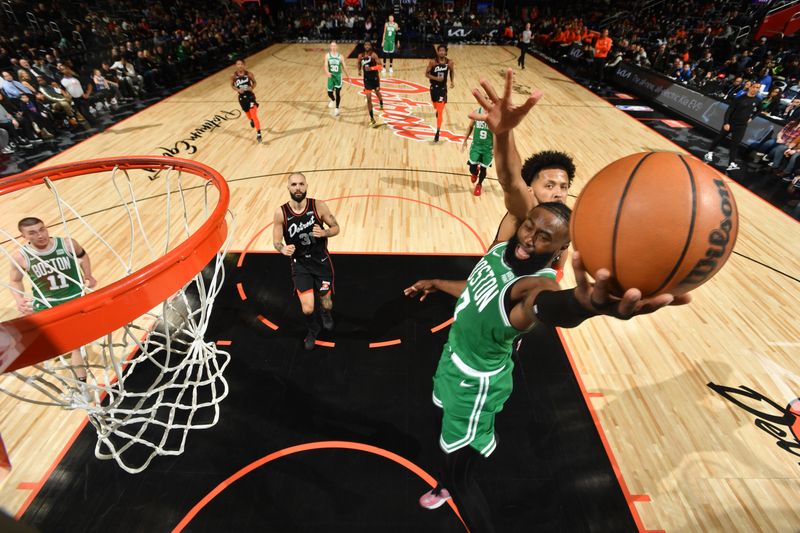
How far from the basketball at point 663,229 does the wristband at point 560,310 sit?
0.50 ft

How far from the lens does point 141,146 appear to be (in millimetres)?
8312

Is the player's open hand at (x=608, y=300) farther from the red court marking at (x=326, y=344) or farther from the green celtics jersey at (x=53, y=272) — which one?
the green celtics jersey at (x=53, y=272)

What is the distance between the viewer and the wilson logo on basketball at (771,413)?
328 centimetres

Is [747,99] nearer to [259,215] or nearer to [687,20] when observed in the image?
[259,215]

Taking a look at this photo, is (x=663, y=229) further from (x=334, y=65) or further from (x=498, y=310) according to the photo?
(x=334, y=65)

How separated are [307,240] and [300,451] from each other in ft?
5.83

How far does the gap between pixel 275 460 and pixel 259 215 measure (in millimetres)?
3968

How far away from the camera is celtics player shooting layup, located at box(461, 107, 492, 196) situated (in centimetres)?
590

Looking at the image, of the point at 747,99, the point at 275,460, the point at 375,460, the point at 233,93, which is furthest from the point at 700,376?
the point at 233,93

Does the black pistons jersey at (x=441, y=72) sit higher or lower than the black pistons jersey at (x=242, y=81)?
higher

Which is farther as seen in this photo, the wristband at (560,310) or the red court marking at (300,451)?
the red court marking at (300,451)

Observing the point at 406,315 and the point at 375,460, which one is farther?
the point at 406,315

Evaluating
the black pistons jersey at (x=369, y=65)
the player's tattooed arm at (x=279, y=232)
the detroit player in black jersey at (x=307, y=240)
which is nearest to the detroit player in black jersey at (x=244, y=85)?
the black pistons jersey at (x=369, y=65)

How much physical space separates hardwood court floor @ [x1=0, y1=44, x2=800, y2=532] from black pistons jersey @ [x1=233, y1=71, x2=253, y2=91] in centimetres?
118
